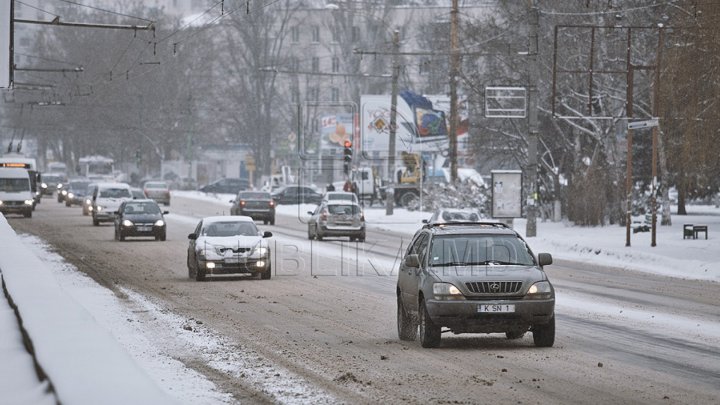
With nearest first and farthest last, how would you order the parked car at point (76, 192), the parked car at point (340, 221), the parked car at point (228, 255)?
1. the parked car at point (228, 255)
2. the parked car at point (340, 221)
3. the parked car at point (76, 192)

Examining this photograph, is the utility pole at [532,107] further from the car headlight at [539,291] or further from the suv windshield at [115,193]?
the car headlight at [539,291]

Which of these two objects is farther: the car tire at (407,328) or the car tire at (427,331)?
the car tire at (407,328)

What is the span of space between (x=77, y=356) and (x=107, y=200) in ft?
174

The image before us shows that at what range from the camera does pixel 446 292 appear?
56.1 feet

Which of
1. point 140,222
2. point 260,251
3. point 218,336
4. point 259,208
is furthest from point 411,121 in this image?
point 218,336

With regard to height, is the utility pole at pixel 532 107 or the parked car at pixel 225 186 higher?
the utility pole at pixel 532 107

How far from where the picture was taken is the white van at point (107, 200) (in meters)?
62.2

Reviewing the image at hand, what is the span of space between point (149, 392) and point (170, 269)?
1022 inches

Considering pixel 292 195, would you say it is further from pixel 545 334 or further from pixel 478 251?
pixel 545 334

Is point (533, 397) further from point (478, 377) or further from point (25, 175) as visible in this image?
point (25, 175)

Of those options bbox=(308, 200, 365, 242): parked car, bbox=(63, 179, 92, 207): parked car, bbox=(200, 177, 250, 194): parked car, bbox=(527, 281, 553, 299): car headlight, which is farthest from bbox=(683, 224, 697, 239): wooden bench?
bbox=(200, 177, 250, 194): parked car

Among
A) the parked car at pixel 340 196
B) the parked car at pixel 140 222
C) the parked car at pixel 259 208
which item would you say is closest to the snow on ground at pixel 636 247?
the parked car at pixel 340 196

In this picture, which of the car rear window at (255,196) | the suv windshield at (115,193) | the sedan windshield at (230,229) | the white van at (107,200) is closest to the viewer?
the sedan windshield at (230,229)

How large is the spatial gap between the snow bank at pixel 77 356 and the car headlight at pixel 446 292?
4.28 meters
